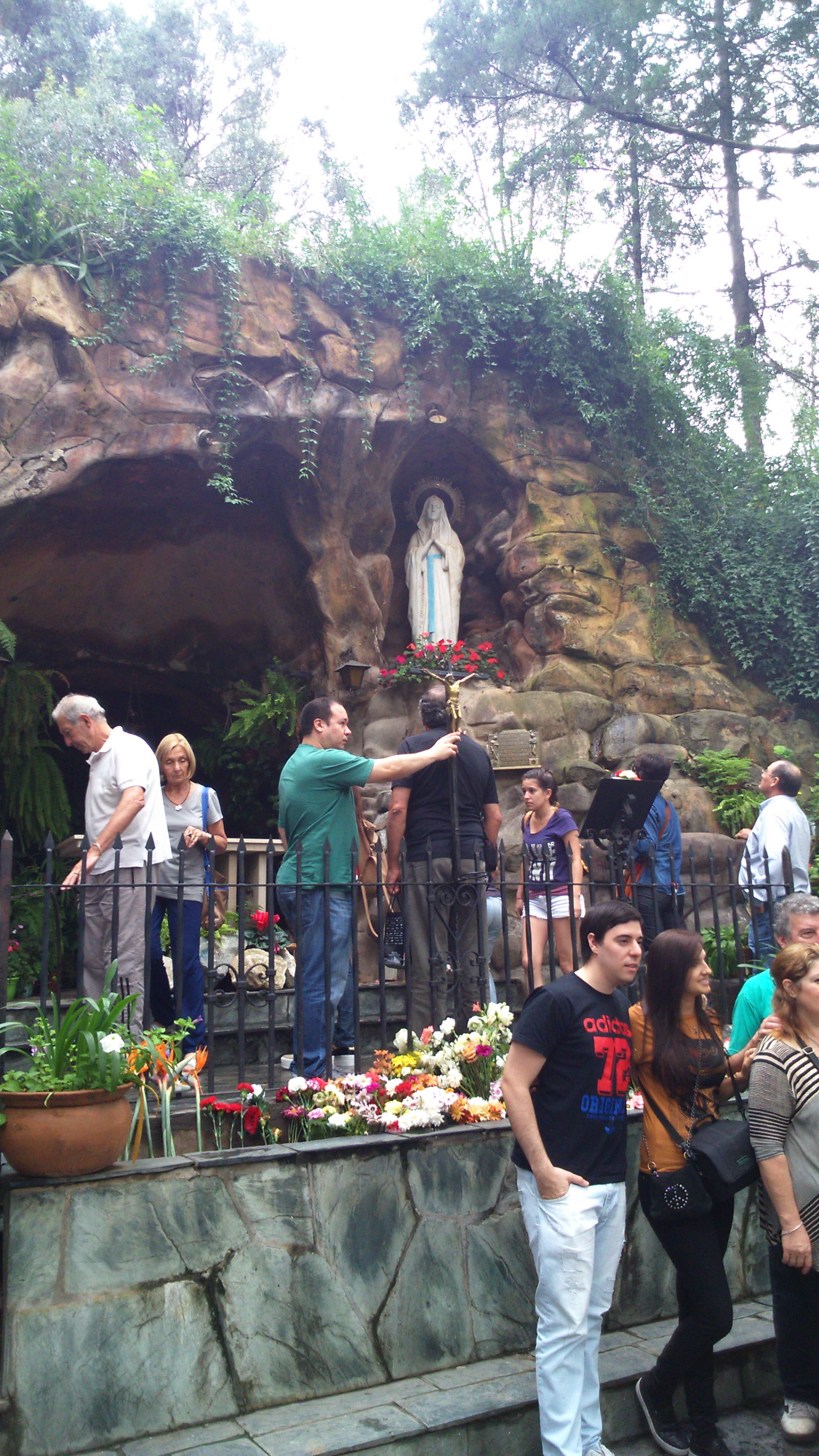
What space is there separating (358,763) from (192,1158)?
1.76 m

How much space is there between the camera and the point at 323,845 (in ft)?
14.2

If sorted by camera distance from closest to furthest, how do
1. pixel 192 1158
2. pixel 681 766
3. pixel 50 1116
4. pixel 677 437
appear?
pixel 50 1116, pixel 192 1158, pixel 681 766, pixel 677 437

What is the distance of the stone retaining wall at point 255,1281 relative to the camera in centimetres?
277

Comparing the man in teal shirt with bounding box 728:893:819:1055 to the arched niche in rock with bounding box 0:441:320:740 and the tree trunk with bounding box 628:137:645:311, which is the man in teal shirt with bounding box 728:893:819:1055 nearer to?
the arched niche in rock with bounding box 0:441:320:740

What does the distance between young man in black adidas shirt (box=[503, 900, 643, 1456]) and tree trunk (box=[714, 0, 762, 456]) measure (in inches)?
437

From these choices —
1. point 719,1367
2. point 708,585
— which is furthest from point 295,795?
point 708,585

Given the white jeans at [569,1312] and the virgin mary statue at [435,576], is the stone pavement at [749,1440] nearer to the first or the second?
the white jeans at [569,1312]

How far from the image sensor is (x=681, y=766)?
32.9 ft

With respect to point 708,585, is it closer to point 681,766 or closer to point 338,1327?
point 681,766

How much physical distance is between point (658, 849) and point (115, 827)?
3217 millimetres

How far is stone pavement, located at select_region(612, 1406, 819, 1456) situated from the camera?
10.2 feet

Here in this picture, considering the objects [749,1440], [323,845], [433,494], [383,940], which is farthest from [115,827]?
[433,494]

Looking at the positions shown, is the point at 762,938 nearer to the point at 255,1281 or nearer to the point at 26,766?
the point at 255,1281

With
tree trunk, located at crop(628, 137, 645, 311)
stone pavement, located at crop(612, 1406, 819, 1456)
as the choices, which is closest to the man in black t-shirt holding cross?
stone pavement, located at crop(612, 1406, 819, 1456)
